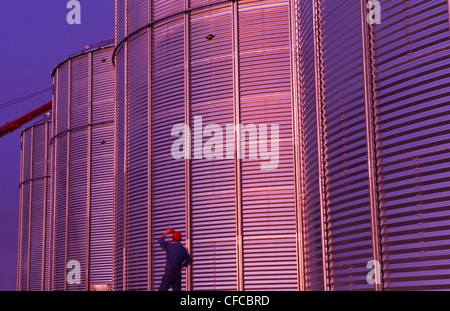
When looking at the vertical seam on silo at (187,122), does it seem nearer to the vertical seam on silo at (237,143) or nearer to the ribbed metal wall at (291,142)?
the ribbed metal wall at (291,142)

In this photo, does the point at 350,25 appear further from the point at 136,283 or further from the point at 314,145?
the point at 136,283

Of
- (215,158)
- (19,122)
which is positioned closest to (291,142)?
(215,158)

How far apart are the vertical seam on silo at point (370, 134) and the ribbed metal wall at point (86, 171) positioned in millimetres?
18872

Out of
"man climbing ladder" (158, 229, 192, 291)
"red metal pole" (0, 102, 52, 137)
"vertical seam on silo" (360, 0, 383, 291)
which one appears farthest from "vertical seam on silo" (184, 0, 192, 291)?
"red metal pole" (0, 102, 52, 137)

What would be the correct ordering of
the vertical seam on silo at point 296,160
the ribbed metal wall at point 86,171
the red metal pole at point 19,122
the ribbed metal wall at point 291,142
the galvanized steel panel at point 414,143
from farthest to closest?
1. the red metal pole at point 19,122
2. the ribbed metal wall at point 86,171
3. the vertical seam on silo at point 296,160
4. the ribbed metal wall at point 291,142
5. the galvanized steel panel at point 414,143

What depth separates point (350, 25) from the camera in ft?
36.0

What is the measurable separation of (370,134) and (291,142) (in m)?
6.60

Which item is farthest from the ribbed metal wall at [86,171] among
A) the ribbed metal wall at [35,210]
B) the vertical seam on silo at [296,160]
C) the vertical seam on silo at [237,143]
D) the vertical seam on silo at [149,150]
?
the vertical seam on silo at [296,160]

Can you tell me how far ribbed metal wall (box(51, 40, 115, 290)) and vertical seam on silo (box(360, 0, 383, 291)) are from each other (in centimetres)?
1887

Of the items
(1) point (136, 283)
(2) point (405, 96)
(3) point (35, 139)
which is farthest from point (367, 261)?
(3) point (35, 139)

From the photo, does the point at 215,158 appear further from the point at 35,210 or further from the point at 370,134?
the point at 35,210

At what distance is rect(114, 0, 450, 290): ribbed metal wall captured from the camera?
30.0 feet

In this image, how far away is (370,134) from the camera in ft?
33.0

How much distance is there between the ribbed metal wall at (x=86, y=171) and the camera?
28094 millimetres
